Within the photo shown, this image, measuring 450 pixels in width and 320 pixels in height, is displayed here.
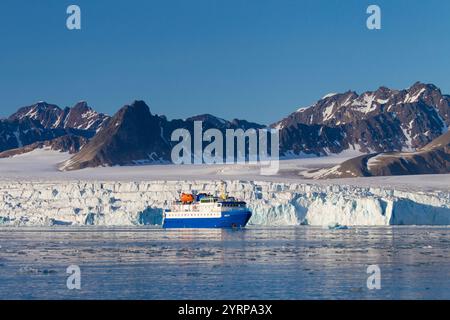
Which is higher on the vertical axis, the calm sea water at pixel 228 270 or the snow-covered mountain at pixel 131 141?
the snow-covered mountain at pixel 131 141

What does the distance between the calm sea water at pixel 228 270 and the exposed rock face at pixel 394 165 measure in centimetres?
8617

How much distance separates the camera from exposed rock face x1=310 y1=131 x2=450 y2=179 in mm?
126012

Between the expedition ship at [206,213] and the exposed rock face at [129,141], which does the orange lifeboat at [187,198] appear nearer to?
the expedition ship at [206,213]

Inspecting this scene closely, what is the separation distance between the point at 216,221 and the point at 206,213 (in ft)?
4.33

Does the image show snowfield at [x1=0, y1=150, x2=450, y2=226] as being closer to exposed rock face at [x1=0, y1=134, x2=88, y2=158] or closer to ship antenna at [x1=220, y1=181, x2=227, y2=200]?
ship antenna at [x1=220, y1=181, x2=227, y2=200]

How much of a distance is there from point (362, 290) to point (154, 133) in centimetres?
14904

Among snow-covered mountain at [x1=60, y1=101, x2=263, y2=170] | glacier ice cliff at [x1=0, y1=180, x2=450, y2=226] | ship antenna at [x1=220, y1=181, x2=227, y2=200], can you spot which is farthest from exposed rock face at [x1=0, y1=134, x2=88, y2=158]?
ship antenna at [x1=220, y1=181, x2=227, y2=200]

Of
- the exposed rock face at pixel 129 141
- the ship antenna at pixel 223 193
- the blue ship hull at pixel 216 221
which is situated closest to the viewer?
the blue ship hull at pixel 216 221

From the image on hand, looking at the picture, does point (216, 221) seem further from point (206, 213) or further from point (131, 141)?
point (131, 141)

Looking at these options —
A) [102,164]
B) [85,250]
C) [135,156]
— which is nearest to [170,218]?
[85,250]

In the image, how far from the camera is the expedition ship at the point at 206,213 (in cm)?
6209

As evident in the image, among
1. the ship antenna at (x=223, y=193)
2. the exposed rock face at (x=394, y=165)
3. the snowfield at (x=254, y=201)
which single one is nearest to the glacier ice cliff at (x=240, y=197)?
the snowfield at (x=254, y=201)
